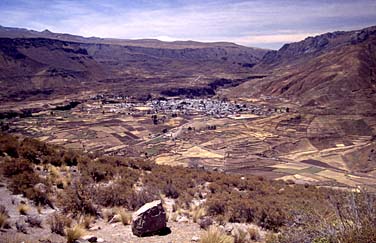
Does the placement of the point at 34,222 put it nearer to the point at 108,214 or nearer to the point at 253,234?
the point at 108,214

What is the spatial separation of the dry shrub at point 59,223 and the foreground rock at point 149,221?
1.81 metres

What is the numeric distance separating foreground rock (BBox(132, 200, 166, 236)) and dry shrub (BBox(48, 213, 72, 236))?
5.92 ft

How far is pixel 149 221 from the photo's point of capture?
10.9m

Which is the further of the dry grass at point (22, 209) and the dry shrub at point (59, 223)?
the dry grass at point (22, 209)

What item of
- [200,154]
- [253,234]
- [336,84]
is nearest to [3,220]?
[253,234]

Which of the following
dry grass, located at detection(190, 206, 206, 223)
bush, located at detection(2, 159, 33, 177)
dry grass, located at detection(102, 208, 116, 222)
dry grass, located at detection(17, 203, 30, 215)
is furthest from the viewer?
bush, located at detection(2, 159, 33, 177)

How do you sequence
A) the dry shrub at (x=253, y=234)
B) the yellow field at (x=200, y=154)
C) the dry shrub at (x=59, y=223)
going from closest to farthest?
the dry shrub at (x=59, y=223), the dry shrub at (x=253, y=234), the yellow field at (x=200, y=154)

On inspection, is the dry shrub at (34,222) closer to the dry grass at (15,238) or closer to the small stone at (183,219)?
the dry grass at (15,238)

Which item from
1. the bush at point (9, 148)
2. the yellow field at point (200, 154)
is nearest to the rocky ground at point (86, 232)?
the bush at point (9, 148)

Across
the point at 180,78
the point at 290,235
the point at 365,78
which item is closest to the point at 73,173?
the point at 290,235

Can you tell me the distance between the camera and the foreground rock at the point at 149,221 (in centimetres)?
1077

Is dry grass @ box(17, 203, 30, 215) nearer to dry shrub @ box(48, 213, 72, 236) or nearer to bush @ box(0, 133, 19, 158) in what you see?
dry shrub @ box(48, 213, 72, 236)

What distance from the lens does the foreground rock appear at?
10.8 metres

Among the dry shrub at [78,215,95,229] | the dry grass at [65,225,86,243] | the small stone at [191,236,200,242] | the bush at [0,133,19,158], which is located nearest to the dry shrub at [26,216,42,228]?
the dry grass at [65,225,86,243]
